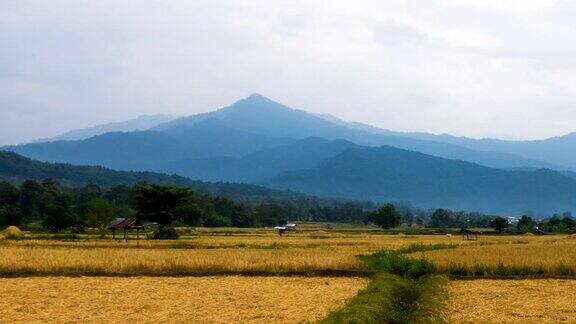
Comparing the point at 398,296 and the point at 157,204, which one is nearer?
the point at 398,296

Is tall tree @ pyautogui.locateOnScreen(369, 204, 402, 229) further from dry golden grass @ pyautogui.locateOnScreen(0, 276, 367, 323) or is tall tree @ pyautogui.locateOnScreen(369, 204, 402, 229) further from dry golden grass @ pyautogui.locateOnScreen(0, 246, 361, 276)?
dry golden grass @ pyautogui.locateOnScreen(0, 276, 367, 323)

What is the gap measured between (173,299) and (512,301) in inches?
494

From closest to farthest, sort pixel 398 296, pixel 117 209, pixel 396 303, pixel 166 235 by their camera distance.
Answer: pixel 396 303 < pixel 398 296 < pixel 166 235 < pixel 117 209

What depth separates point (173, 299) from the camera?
77.5 ft

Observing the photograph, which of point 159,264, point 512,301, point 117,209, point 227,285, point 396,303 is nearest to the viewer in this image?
point 396,303

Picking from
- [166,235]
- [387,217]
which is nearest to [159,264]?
[166,235]

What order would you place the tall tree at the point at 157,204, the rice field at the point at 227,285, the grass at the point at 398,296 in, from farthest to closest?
the tall tree at the point at 157,204
the rice field at the point at 227,285
the grass at the point at 398,296

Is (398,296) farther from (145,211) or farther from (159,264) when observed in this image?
(145,211)

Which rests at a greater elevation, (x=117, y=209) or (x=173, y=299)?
(x=117, y=209)

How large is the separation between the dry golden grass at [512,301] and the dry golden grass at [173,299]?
4.34 m

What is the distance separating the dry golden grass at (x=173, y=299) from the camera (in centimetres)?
1967

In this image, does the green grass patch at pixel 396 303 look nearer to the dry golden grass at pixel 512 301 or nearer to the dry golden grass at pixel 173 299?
the dry golden grass at pixel 512 301

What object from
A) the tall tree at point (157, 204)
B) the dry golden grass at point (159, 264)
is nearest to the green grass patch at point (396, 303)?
the dry golden grass at point (159, 264)

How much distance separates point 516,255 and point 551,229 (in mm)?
92078
